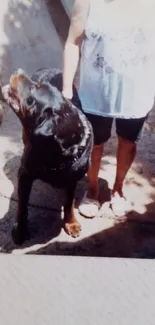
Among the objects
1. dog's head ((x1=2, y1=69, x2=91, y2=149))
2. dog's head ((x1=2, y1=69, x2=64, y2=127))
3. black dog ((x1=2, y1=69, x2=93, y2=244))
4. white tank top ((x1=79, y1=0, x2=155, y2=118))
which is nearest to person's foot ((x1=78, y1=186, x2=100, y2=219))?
black dog ((x1=2, y1=69, x2=93, y2=244))

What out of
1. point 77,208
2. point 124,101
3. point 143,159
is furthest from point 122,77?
point 143,159

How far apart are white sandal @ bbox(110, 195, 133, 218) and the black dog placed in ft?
2.46

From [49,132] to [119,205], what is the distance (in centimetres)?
138

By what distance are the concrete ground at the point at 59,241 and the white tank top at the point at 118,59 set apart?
2.96 feet

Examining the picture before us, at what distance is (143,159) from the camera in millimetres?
4582

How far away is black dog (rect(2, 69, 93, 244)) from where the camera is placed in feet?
8.43

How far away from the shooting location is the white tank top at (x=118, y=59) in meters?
2.60

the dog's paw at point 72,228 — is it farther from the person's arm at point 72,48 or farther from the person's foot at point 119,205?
the person's arm at point 72,48

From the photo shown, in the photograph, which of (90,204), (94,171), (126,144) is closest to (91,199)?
(90,204)

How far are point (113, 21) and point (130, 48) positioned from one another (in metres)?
0.17

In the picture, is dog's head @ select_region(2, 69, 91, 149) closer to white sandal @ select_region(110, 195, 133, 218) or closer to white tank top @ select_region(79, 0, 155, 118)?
white tank top @ select_region(79, 0, 155, 118)

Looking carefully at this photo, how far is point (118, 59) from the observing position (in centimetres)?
267

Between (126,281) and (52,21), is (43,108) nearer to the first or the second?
(126,281)

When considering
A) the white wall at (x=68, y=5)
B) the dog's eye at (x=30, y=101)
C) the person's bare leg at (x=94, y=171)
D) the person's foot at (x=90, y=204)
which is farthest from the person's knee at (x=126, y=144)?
the white wall at (x=68, y=5)
